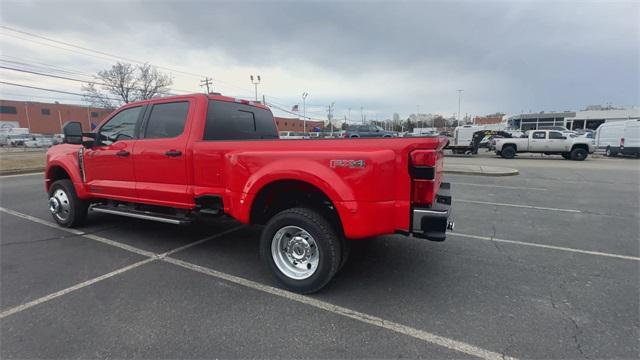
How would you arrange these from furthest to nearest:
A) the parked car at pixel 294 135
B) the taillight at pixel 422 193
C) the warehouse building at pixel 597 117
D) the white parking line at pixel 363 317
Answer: the warehouse building at pixel 597 117 → the parked car at pixel 294 135 → the taillight at pixel 422 193 → the white parking line at pixel 363 317

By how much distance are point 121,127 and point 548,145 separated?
78.4 ft

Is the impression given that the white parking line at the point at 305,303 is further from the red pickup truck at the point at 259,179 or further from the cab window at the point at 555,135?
the cab window at the point at 555,135

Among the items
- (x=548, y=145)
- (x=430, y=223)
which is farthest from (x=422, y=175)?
(x=548, y=145)

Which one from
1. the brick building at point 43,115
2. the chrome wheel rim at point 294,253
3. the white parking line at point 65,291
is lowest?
the white parking line at point 65,291

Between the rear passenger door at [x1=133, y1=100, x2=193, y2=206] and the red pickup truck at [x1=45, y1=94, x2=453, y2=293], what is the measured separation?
14 millimetres

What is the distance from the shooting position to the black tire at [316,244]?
115 inches

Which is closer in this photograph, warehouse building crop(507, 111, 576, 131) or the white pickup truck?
the white pickup truck

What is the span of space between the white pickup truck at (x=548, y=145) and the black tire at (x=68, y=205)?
76.1ft

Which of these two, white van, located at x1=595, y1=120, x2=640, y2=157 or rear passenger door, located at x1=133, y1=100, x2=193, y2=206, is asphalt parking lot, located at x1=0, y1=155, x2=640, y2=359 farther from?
white van, located at x1=595, y1=120, x2=640, y2=157

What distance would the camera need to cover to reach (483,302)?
116 inches

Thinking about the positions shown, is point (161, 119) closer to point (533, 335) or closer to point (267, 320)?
point (267, 320)

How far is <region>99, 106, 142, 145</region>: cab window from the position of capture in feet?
14.5

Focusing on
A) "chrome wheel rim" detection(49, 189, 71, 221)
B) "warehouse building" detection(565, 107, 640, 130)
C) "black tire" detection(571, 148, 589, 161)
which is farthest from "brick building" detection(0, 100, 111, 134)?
"warehouse building" detection(565, 107, 640, 130)

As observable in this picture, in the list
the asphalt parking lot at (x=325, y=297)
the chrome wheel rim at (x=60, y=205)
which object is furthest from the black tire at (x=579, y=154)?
the chrome wheel rim at (x=60, y=205)
